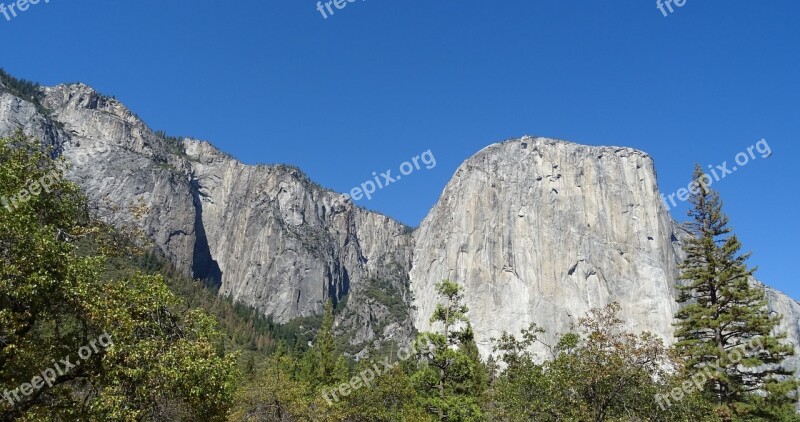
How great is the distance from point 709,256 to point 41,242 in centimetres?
3559

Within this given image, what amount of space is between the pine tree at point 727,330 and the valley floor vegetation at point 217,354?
0.10 meters

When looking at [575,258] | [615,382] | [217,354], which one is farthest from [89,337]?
[575,258]

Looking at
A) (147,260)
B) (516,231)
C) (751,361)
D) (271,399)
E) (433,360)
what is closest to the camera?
(751,361)

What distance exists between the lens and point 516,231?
195 m

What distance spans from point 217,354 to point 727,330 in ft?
98.6

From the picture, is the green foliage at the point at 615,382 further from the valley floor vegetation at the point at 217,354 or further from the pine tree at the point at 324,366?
the pine tree at the point at 324,366

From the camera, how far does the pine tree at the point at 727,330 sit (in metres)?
29.6

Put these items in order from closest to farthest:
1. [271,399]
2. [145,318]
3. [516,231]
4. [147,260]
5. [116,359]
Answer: [116,359], [145,318], [271,399], [147,260], [516,231]

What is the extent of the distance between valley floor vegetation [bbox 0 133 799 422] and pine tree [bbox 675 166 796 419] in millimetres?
95

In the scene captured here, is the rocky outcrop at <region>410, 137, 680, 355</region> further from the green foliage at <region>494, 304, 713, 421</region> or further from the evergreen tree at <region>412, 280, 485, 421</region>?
the green foliage at <region>494, 304, 713, 421</region>

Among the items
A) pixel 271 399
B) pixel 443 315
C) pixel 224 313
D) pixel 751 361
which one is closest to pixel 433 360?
Answer: pixel 443 315

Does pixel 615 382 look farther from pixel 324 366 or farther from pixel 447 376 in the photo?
pixel 324 366

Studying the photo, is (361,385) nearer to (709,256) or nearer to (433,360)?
(433,360)

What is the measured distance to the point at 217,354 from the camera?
21750 millimetres
